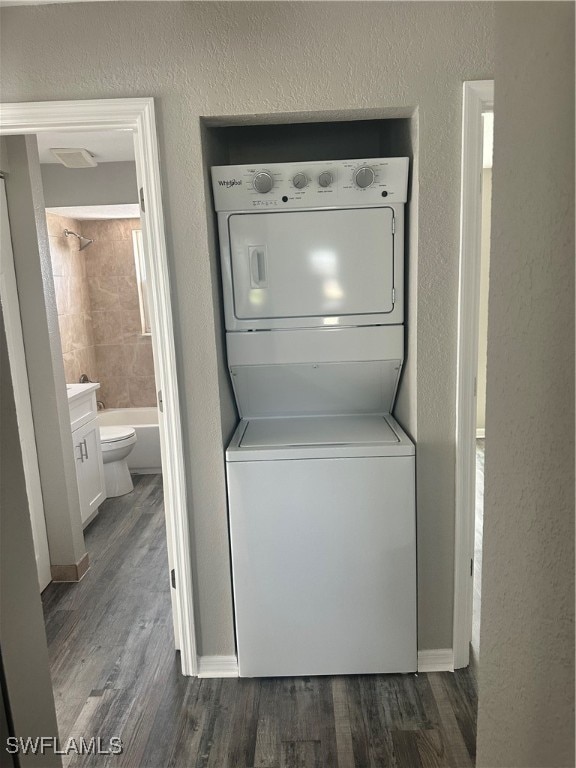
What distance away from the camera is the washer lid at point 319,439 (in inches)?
75.9

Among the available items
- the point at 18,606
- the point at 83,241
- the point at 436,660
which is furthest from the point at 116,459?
the point at 18,606

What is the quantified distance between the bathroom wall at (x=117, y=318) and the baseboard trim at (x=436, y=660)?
3.84m

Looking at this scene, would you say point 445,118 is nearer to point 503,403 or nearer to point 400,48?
point 400,48

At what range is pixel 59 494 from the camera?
2.75m

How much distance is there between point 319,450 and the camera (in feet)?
6.35

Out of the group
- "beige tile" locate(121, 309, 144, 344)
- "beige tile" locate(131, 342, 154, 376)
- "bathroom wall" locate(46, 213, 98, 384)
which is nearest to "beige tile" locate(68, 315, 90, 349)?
"bathroom wall" locate(46, 213, 98, 384)

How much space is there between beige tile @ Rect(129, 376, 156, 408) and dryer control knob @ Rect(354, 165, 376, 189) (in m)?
3.78

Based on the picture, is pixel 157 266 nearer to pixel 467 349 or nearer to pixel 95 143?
pixel 467 349

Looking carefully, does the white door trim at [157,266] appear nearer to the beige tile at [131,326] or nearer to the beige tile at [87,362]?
the beige tile at [87,362]

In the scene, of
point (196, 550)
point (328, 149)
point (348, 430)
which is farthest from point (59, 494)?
point (328, 149)

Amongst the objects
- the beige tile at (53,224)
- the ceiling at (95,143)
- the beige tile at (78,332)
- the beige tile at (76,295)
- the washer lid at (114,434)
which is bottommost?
the washer lid at (114,434)

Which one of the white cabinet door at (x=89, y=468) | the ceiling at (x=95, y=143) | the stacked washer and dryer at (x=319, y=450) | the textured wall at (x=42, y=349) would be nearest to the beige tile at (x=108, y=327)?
the ceiling at (x=95, y=143)

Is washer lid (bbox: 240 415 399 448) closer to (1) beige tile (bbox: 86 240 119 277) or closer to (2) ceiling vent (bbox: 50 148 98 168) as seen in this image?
(2) ceiling vent (bbox: 50 148 98 168)

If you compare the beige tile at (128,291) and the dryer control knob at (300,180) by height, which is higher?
the dryer control knob at (300,180)
